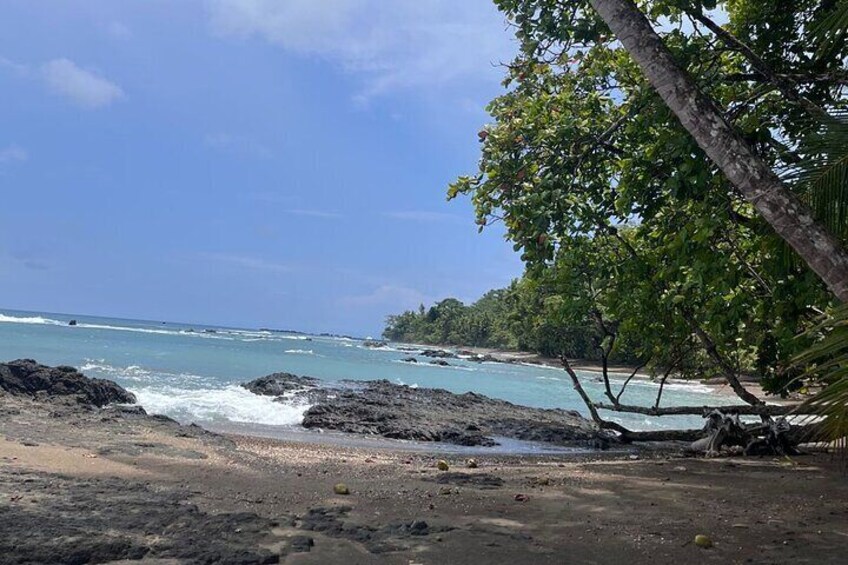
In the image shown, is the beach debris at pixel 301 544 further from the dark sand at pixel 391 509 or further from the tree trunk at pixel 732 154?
the tree trunk at pixel 732 154

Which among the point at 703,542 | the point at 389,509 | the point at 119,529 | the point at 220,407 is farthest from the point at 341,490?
the point at 220,407

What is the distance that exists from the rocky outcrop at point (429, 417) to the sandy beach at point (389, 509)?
552 cm

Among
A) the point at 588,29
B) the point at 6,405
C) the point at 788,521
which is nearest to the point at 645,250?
the point at 588,29

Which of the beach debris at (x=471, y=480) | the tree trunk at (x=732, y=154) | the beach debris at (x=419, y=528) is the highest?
the tree trunk at (x=732, y=154)

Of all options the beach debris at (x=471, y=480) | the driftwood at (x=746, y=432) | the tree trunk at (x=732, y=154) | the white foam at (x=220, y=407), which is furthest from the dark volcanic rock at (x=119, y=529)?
the white foam at (x=220, y=407)

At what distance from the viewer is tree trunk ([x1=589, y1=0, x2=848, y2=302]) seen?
444cm

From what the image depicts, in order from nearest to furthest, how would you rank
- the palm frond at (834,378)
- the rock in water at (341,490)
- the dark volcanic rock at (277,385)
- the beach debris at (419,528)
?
1. the palm frond at (834,378)
2. the beach debris at (419,528)
3. the rock in water at (341,490)
4. the dark volcanic rock at (277,385)

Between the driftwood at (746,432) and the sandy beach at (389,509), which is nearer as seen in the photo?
the sandy beach at (389,509)

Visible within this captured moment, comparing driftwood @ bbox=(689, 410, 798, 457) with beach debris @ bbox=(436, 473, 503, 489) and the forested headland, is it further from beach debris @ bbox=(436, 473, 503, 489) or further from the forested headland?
beach debris @ bbox=(436, 473, 503, 489)

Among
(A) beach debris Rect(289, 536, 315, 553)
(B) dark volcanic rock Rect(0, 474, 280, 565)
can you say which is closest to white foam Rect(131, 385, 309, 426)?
(B) dark volcanic rock Rect(0, 474, 280, 565)

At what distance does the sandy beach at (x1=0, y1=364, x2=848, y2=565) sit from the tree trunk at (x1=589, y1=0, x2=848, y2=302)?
214 centimetres

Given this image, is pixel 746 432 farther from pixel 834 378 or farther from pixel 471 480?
pixel 834 378

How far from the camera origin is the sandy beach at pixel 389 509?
463cm

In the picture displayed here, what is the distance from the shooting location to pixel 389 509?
614cm
